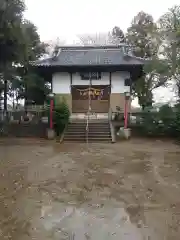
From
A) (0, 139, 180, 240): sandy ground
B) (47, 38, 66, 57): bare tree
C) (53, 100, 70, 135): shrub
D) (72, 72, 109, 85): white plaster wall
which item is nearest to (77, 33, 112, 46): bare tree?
(47, 38, 66, 57): bare tree

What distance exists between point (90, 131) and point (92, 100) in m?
5.38

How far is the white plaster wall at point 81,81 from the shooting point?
21.5 meters

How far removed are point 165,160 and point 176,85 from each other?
1034cm

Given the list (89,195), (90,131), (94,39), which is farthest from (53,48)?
(89,195)

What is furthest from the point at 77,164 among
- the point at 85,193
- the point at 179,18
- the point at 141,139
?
the point at 179,18

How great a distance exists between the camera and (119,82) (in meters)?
21.5

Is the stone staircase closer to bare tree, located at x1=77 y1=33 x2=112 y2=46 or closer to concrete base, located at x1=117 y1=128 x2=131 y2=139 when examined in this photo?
concrete base, located at x1=117 y1=128 x2=131 y2=139

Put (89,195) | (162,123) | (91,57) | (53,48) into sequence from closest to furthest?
1. (89,195)
2. (162,123)
3. (91,57)
4. (53,48)

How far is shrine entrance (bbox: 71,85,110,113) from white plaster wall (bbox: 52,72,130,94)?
16.3 inches

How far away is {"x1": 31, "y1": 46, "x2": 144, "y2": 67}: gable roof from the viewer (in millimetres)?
20781

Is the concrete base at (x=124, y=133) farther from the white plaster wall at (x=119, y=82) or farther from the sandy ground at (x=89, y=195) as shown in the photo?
the white plaster wall at (x=119, y=82)

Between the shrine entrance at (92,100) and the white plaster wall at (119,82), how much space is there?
Answer: 0.60m

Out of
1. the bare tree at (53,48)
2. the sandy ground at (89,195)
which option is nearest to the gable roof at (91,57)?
the bare tree at (53,48)

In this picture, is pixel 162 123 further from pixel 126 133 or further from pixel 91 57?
pixel 91 57
